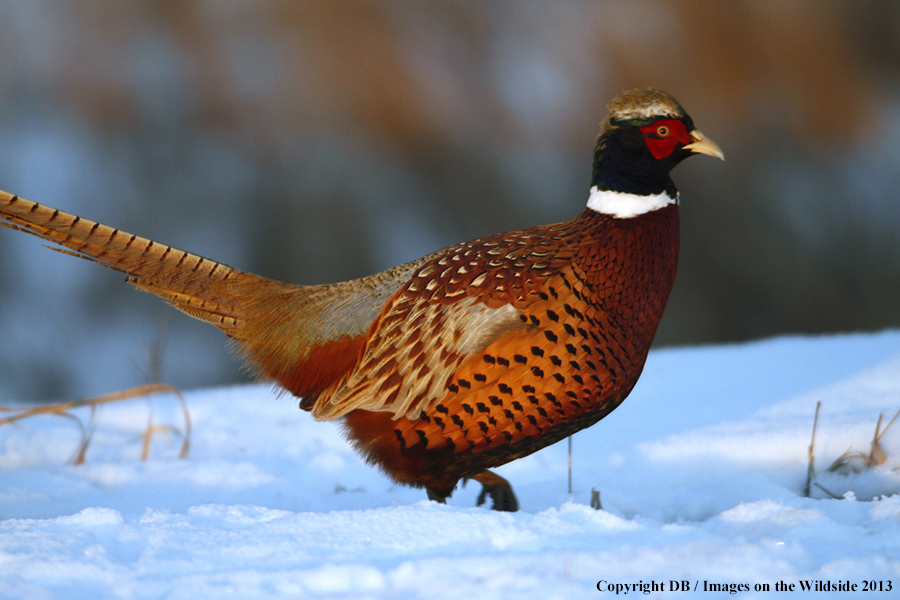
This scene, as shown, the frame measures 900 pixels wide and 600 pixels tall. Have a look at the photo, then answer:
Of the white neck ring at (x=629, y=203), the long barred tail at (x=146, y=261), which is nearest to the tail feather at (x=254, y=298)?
the long barred tail at (x=146, y=261)

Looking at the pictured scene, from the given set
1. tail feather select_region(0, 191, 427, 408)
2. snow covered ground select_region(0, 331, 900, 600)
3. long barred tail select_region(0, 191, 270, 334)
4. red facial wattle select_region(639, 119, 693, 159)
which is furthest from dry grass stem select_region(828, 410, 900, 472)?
long barred tail select_region(0, 191, 270, 334)

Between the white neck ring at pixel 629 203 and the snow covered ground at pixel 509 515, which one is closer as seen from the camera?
the snow covered ground at pixel 509 515

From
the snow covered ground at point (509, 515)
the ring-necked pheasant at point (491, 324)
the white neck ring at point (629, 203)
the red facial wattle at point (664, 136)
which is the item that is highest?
the red facial wattle at point (664, 136)

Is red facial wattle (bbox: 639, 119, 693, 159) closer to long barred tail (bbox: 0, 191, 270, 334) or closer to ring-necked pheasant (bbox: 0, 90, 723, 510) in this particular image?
ring-necked pheasant (bbox: 0, 90, 723, 510)

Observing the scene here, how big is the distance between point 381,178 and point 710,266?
2.88m

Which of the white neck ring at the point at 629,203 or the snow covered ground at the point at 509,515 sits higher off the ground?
the white neck ring at the point at 629,203

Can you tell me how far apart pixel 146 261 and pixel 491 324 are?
1240 millimetres

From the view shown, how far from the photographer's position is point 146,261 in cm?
Result: 243

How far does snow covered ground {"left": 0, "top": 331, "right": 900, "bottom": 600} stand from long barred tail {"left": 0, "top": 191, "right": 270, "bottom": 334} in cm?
56

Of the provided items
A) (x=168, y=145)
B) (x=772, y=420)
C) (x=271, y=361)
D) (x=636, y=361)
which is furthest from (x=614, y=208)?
(x=168, y=145)

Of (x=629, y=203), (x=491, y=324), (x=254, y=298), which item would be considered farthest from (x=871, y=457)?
(x=254, y=298)

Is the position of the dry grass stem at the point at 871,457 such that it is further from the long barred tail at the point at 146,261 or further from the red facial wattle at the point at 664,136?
the long barred tail at the point at 146,261

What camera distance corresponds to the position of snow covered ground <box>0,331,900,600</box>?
1.28m

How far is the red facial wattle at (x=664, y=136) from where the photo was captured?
2.15 m
